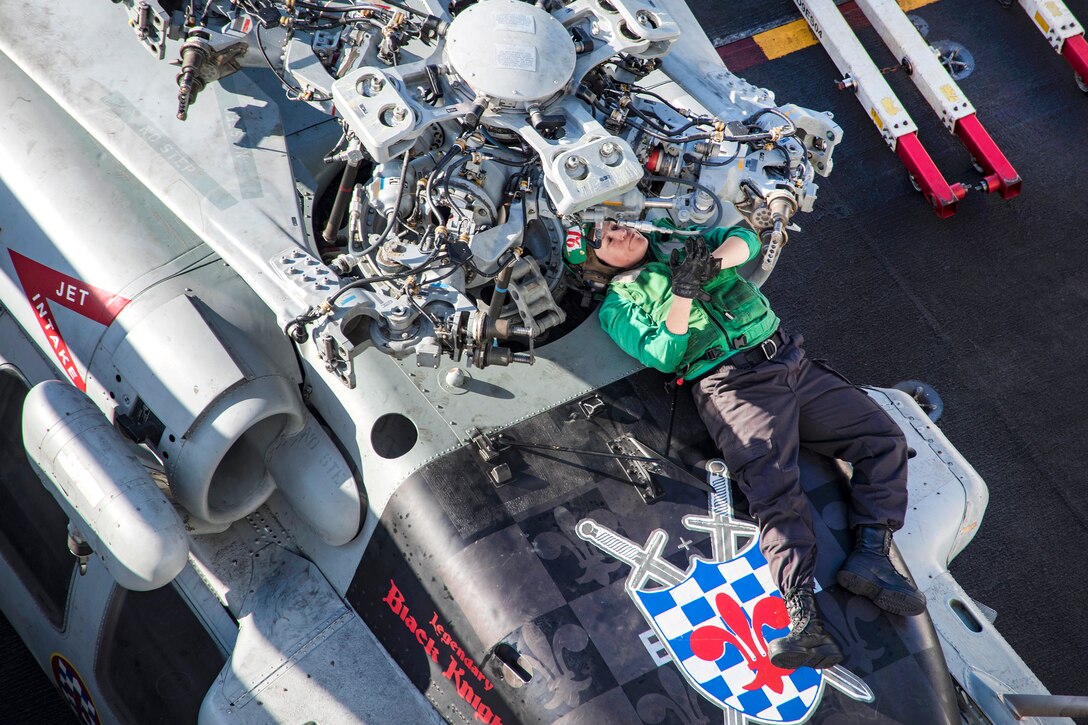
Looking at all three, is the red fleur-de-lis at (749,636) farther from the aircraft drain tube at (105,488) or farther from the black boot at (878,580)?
the aircraft drain tube at (105,488)

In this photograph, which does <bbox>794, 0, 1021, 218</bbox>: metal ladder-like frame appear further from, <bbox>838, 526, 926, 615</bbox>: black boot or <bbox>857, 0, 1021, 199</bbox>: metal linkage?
<bbox>838, 526, 926, 615</bbox>: black boot

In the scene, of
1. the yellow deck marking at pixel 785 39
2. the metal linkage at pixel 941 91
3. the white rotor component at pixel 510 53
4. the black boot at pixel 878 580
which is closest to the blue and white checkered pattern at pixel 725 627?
the black boot at pixel 878 580

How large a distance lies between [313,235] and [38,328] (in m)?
1.65

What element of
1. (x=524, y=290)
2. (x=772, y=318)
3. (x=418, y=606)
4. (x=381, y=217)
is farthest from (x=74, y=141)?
(x=772, y=318)

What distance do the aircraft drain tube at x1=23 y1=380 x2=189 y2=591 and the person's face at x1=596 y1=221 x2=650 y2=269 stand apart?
8.03 ft

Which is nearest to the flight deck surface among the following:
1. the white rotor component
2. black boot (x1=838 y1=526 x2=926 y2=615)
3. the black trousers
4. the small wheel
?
the small wheel

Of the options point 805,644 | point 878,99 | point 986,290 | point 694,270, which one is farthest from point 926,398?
point 878,99

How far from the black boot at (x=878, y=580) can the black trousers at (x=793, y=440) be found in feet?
0.52

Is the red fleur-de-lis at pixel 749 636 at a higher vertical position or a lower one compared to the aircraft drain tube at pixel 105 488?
lower

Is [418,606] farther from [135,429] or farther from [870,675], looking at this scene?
[870,675]

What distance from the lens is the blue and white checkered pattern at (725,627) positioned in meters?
4.77

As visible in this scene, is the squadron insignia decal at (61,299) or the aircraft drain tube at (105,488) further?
the squadron insignia decal at (61,299)

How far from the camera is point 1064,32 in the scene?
31.0ft

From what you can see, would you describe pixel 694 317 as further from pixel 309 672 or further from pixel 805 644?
pixel 309 672
